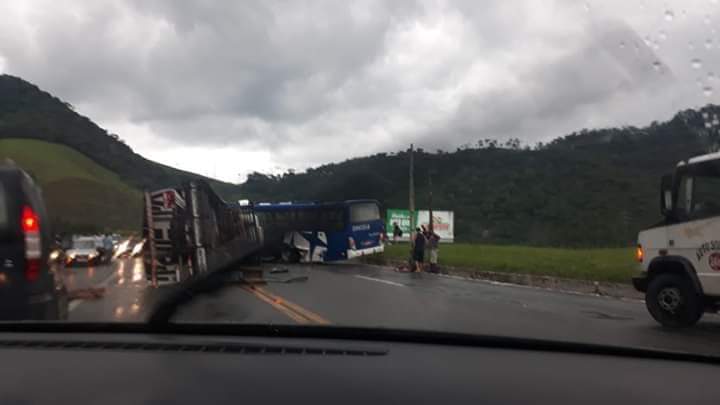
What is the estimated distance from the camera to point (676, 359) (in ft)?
10.8

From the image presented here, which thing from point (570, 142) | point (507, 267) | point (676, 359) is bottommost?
point (507, 267)

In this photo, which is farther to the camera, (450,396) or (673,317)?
(673,317)

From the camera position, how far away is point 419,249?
21531 millimetres

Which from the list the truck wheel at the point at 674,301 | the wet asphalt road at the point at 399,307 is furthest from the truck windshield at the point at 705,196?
the wet asphalt road at the point at 399,307

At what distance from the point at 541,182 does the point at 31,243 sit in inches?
291

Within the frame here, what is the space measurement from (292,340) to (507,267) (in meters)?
18.4

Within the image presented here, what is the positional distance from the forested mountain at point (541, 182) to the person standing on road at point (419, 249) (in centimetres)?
726

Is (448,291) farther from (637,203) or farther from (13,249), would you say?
(13,249)

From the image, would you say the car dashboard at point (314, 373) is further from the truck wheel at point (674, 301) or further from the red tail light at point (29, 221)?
the truck wheel at point (674, 301)

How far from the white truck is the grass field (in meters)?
3.78

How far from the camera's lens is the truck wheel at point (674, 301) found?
9.83 meters

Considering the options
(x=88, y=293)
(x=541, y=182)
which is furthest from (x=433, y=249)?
(x=88, y=293)

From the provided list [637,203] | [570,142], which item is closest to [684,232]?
[637,203]

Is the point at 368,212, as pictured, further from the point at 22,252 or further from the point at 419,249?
the point at 419,249
